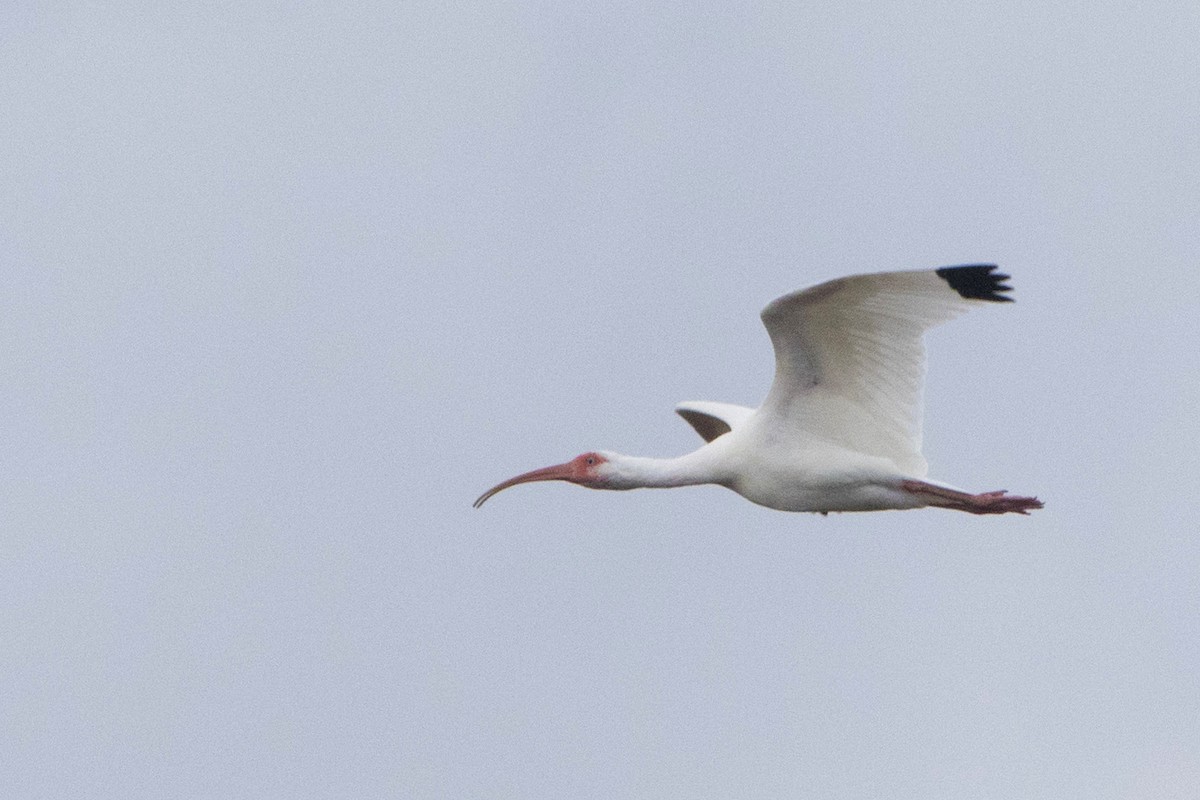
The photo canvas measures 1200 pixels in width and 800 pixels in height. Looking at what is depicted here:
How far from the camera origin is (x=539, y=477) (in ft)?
73.9

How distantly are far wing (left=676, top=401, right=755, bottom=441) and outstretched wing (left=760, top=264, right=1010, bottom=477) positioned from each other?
300 centimetres

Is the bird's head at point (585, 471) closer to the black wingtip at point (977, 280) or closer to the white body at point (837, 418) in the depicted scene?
the white body at point (837, 418)

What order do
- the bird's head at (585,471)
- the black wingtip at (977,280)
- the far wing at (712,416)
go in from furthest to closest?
1. the far wing at (712,416)
2. the bird's head at (585,471)
3. the black wingtip at (977,280)

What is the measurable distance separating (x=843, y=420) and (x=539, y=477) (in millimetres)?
3362

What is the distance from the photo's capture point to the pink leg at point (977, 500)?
2075 cm

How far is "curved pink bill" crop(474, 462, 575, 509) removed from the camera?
22.2m

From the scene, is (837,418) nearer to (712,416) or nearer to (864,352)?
(864,352)

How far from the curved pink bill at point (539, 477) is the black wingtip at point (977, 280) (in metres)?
4.61

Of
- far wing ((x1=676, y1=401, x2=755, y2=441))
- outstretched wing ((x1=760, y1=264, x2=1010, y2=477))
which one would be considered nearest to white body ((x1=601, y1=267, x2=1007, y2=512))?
outstretched wing ((x1=760, y1=264, x2=1010, y2=477))

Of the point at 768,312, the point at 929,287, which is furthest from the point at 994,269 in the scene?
the point at 768,312

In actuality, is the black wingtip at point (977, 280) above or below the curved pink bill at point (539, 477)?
above

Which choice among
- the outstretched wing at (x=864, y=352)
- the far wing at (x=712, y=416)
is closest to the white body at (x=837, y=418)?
the outstretched wing at (x=864, y=352)

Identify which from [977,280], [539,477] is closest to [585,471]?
[539,477]

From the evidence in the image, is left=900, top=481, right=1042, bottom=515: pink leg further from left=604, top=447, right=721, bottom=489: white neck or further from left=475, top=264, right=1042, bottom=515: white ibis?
left=604, top=447, right=721, bottom=489: white neck
